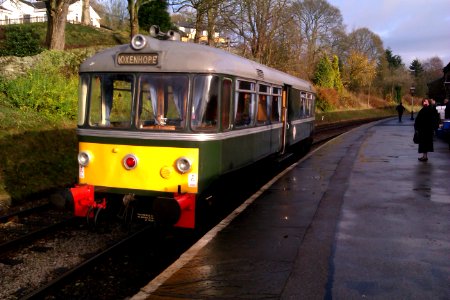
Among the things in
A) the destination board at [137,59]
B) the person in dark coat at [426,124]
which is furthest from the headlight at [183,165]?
the person in dark coat at [426,124]

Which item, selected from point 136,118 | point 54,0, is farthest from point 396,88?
point 136,118

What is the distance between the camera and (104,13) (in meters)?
73.5

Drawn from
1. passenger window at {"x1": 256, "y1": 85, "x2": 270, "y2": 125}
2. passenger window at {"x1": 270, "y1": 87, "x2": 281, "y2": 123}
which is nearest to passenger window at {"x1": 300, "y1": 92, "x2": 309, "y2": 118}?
passenger window at {"x1": 270, "y1": 87, "x2": 281, "y2": 123}

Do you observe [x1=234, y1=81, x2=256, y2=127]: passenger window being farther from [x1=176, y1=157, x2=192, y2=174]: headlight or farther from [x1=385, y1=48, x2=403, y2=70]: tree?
[x1=385, y1=48, x2=403, y2=70]: tree

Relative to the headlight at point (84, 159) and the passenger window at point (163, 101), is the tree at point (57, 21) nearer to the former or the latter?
the headlight at point (84, 159)

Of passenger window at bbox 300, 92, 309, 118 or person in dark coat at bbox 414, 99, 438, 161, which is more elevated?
passenger window at bbox 300, 92, 309, 118

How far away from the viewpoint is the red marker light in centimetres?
689

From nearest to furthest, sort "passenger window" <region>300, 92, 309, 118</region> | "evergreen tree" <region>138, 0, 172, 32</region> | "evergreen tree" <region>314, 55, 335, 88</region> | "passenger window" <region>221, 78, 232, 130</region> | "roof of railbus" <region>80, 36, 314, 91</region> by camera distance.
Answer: "roof of railbus" <region>80, 36, 314, 91</region> → "passenger window" <region>221, 78, 232, 130</region> → "passenger window" <region>300, 92, 309, 118</region> → "evergreen tree" <region>138, 0, 172, 32</region> → "evergreen tree" <region>314, 55, 335, 88</region>

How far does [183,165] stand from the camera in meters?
6.71

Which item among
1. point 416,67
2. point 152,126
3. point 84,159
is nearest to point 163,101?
point 152,126

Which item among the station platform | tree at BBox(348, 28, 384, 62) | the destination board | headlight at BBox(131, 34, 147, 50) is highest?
tree at BBox(348, 28, 384, 62)

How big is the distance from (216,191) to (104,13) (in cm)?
7186

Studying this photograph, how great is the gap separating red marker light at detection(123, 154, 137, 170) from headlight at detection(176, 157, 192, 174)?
66cm

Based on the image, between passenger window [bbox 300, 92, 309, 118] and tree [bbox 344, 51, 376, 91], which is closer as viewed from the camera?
passenger window [bbox 300, 92, 309, 118]
